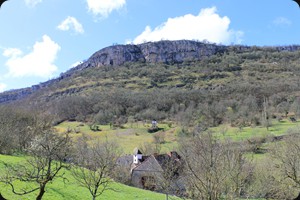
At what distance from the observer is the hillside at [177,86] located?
85.6 m

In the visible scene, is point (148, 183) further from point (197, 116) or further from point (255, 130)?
point (197, 116)

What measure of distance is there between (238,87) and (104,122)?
149 ft

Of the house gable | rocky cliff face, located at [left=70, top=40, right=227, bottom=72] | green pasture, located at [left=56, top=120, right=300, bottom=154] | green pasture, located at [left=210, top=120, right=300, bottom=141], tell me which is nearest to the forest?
green pasture, located at [left=210, top=120, right=300, bottom=141]

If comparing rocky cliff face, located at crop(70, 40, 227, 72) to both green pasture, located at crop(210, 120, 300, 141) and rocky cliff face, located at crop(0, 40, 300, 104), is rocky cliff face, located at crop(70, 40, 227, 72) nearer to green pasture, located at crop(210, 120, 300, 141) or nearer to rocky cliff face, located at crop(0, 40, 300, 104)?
rocky cliff face, located at crop(0, 40, 300, 104)

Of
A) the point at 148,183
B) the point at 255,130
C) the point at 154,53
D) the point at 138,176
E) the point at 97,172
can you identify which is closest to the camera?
the point at 97,172

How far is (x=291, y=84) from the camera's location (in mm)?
96125

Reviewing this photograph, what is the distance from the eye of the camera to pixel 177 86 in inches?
5295

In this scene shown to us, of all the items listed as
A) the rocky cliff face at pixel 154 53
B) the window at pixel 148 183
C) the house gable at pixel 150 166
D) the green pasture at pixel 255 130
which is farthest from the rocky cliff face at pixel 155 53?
the window at pixel 148 183

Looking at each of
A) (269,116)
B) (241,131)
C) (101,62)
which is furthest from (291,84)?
(101,62)

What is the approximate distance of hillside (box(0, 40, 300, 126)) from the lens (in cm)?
8562

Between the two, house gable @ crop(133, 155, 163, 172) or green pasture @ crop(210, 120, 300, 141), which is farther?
green pasture @ crop(210, 120, 300, 141)

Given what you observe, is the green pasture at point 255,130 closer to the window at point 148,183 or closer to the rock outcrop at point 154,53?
the window at point 148,183

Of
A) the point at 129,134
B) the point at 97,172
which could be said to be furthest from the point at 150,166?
the point at 129,134

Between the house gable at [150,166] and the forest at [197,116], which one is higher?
the forest at [197,116]
